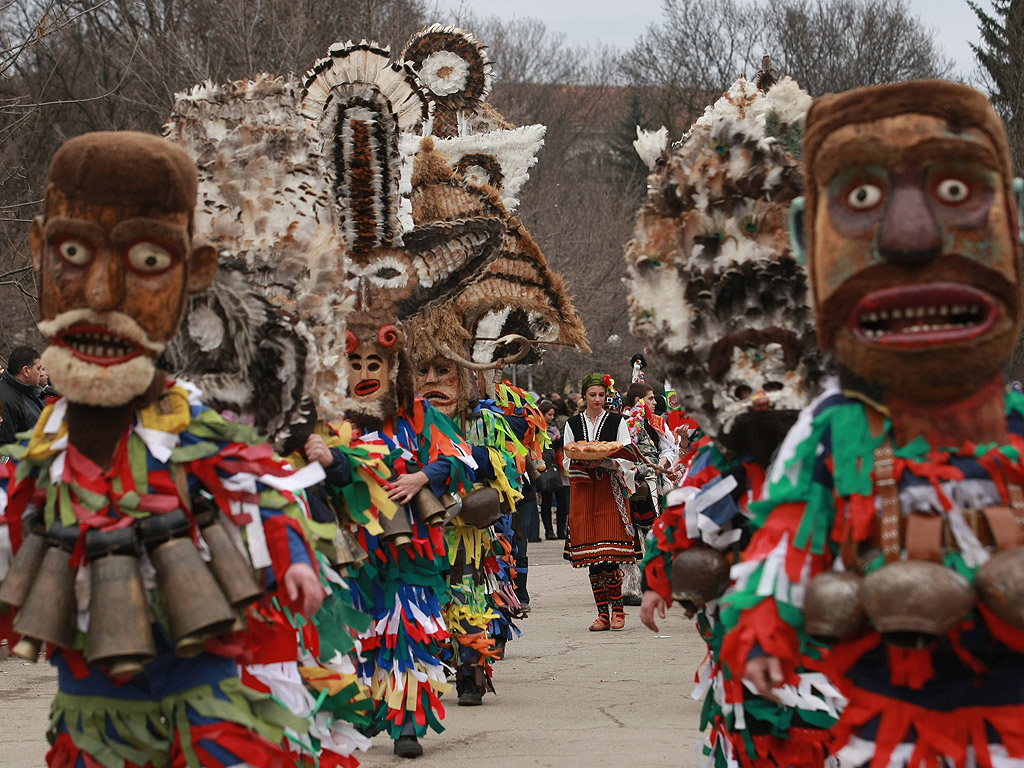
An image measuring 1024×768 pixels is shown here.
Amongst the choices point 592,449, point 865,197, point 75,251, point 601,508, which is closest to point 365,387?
point 75,251

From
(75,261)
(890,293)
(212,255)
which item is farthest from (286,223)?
(890,293)

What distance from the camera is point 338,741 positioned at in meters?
4.96

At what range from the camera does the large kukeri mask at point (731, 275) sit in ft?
15.1

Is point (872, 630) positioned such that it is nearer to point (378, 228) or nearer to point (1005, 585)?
point (1005, 585)

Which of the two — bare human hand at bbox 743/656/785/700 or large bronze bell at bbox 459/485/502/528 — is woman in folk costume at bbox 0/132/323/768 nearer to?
bare human hand at bbox 743/656/785/700

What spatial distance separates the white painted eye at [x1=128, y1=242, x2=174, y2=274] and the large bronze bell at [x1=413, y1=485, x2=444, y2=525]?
2.64 m

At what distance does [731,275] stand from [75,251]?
6.96 feet

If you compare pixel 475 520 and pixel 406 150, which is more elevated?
pixel 406 150

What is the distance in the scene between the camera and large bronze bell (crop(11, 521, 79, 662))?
372 cm

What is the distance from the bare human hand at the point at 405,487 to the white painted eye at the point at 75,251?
2.59 meters

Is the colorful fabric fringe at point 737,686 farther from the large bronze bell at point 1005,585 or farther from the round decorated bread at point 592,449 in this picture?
the round decorated bread at point 592,449

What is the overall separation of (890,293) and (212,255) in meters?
2.05

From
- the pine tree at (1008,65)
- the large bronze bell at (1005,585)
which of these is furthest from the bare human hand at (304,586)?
the pine tree at (1008,65)

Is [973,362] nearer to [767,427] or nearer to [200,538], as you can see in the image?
[767,427]
